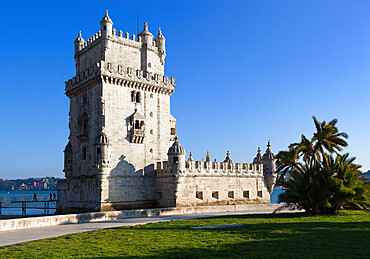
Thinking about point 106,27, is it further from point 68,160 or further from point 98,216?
point 98,216

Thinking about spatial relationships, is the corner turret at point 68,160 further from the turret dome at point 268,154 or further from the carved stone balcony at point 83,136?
the turret dome at point 268,154

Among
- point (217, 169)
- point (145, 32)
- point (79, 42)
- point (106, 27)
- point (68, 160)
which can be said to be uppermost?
point (145, 32)

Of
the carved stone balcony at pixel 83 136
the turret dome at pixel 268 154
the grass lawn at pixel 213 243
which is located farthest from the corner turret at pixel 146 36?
the grass lawn at pixel 213 243

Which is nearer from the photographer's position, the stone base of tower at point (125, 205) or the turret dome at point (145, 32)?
the stone base of tower at point (125, 205)

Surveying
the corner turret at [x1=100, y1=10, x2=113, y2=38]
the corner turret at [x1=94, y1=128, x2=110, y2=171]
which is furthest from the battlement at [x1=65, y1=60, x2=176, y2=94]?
the corner turret at [x1=94, y1=128, x2=110, y2=171]

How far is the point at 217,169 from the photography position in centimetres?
3791

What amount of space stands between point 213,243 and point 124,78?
80.8 ft

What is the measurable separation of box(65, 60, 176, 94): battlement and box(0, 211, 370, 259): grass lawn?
1951cm

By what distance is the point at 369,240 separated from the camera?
14273 mm

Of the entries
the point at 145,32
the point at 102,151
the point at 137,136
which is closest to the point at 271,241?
the point at 102,151

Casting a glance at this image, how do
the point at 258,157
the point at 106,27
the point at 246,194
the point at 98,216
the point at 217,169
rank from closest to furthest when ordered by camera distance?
1. the point at 98,216
2. the point at 106,27
3. the point at 217,169
4. the point at 246,194
5. the point at 258,157

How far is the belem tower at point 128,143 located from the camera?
3388 cm

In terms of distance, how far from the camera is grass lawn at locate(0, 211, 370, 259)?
39.6ft

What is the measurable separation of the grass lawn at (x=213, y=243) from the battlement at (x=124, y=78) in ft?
64.0
